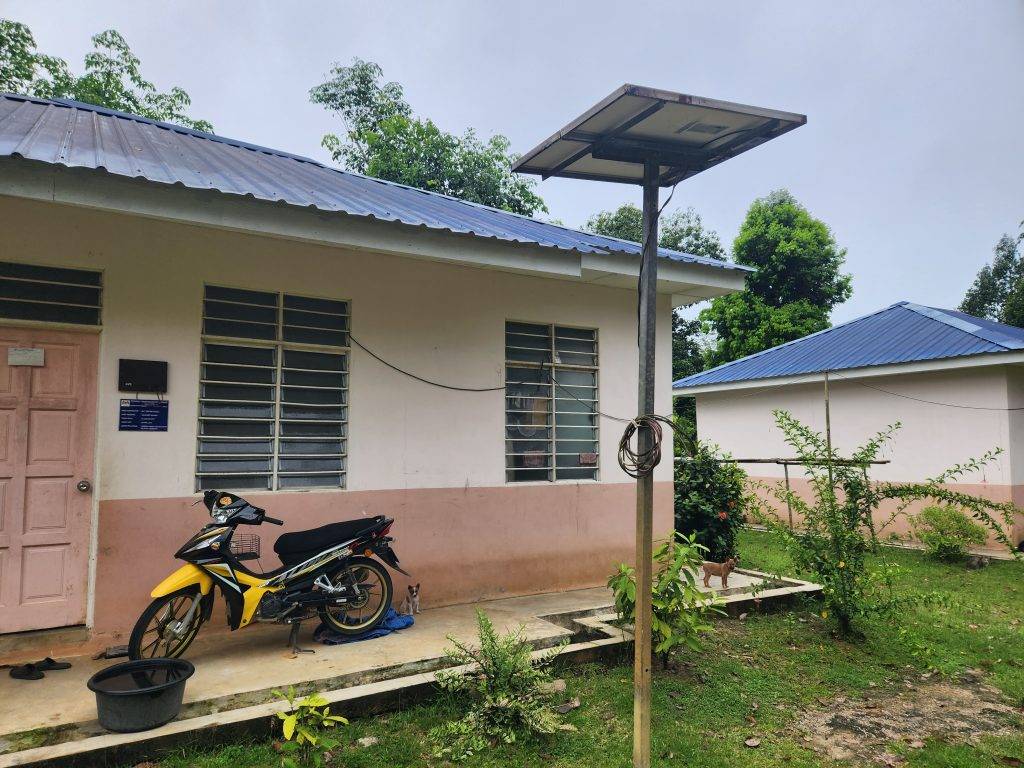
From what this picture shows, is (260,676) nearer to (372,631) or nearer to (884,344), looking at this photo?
(372,631)

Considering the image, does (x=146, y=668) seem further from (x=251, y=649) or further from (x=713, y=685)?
(x=713, y=685)

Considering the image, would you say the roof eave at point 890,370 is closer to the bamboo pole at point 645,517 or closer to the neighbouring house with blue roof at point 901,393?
the neighbouring house with blue roof at point 901,393

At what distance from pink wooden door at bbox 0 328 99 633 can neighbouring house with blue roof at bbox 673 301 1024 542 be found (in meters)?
9.71

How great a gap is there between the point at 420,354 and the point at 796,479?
933cm

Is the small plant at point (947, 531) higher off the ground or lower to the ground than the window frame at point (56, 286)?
lower

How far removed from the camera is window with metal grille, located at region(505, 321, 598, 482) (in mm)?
6344

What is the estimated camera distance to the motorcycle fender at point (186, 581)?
4035mm

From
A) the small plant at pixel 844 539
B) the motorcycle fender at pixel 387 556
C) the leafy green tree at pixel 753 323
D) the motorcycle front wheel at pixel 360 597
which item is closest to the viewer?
the motorcycle front wheel at pixel 360 597

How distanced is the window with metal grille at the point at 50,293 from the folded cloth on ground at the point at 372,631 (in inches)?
106

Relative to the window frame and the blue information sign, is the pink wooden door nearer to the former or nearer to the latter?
the window frame

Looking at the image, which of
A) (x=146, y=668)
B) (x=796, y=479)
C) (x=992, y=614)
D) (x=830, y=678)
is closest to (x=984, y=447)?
(x=796, y=479)

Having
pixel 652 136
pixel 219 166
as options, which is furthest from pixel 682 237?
pixel 652 136

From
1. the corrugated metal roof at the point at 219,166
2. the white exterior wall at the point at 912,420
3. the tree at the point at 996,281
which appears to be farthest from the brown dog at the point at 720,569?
the tree at the point at 996,281

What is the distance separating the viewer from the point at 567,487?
6.47m
